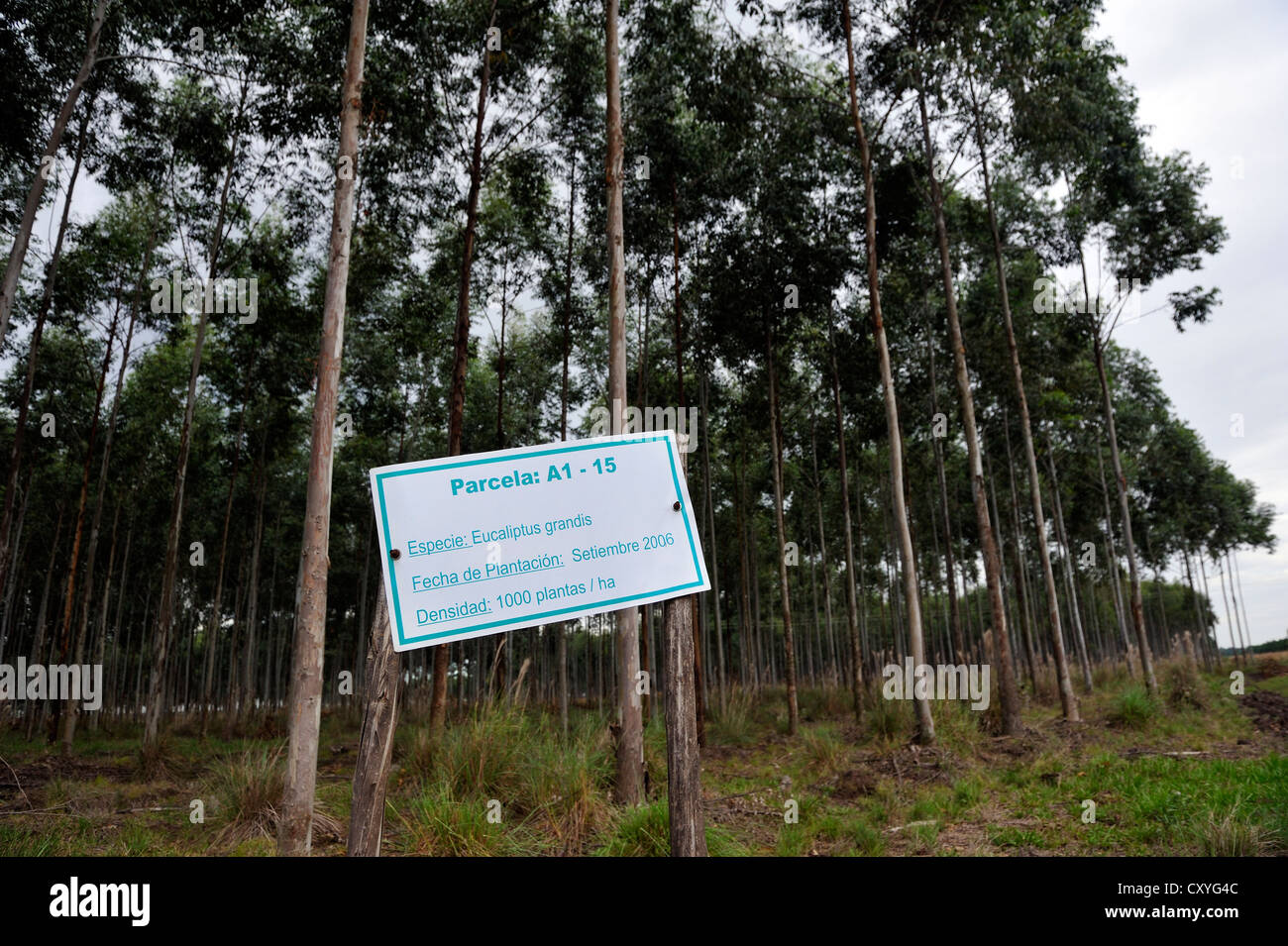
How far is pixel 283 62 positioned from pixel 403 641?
10445 mm

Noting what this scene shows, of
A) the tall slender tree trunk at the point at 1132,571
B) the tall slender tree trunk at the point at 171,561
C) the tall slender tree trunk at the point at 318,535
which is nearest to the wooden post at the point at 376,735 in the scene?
the tall slender tree trunk at the point at 318,535

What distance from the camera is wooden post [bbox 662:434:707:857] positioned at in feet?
7.32

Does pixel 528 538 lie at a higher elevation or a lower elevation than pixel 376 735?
higher

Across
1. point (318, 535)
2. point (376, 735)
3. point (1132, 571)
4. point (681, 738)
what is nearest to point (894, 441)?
point (318, 535)

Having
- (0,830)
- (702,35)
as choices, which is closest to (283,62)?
(702,35)

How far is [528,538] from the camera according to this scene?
2156 millimetres

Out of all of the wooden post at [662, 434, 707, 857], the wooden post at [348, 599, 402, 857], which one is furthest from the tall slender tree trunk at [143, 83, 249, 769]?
the wooden post at [662, 434, 707, 857]

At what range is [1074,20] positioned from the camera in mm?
10758

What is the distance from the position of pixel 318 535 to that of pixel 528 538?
4.27 m

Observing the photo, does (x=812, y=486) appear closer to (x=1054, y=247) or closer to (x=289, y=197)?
(x=1054, y=247)

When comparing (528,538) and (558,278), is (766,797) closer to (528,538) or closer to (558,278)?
(528,538)

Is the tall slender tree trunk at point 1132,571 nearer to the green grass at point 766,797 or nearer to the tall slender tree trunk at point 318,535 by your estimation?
the green grass at point 766,797

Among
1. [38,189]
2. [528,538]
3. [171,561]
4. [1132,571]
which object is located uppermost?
[38,189]

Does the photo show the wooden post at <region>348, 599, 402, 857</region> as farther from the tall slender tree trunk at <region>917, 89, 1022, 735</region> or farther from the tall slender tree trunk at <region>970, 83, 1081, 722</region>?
the tall slender tree trunk at <region>970, 83, 1081, 722</region>
